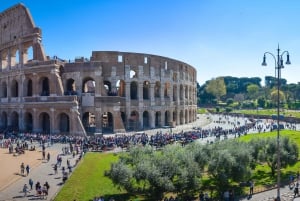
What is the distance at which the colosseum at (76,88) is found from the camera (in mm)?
45812

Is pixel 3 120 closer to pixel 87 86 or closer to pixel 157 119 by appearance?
pixel 87 86

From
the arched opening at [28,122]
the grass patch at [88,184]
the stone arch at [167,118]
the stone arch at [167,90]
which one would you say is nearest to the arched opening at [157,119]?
the stone arch at [167,118]

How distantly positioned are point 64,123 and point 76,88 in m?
5.55

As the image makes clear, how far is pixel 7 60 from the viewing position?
57125 mm

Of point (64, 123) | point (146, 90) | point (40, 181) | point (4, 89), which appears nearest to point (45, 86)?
point (64, 123)

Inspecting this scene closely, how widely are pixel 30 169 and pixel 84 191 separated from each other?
27.8 feet

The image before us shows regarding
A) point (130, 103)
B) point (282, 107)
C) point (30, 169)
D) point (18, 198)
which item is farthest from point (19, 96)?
point (282, 107)

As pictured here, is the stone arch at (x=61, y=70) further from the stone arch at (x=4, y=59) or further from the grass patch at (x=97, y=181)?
the grass patch at (x=97, y=181)

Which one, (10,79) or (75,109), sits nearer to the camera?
(75,109)

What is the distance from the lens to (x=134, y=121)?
5169 centimetres

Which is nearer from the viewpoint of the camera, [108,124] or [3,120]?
[108,124]

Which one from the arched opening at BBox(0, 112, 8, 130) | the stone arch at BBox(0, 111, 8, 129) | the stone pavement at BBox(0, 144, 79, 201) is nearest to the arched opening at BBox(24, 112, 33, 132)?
the arched opening at BBox(0, 112, 8, 130)

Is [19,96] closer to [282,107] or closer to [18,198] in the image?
[18,198]

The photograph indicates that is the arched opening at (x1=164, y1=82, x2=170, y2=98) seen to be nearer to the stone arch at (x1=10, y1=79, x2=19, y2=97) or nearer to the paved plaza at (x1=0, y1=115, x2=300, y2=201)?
the stone arch at (x1=10, y1=79, x2=19, y2=97)
